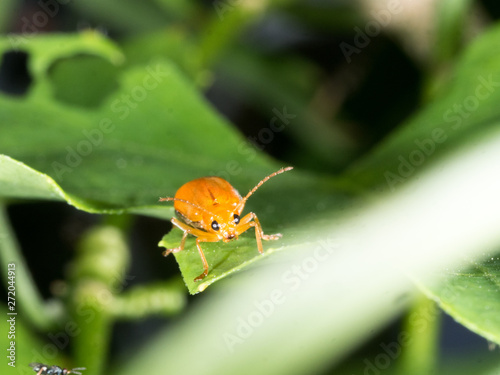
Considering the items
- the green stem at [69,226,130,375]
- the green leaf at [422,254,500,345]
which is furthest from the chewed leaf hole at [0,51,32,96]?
the green leaf at [422,254,500,345]

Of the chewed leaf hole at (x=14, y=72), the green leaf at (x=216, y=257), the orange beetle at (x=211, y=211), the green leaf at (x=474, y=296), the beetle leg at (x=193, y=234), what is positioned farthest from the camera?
the chewed leaf hole at (x=14, y=72)

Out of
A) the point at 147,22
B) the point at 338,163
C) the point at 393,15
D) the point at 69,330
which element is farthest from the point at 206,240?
the point at 147,22

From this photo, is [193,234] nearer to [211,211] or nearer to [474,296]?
[211,211]

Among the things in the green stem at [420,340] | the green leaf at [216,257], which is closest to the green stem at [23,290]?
the green leaf at [216,257]

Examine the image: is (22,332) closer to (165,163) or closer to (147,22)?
(165,163)

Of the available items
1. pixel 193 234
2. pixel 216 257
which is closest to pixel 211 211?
pixel 193 234

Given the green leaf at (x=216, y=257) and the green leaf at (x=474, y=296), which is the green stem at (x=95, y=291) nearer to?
the green leaf at (x=216, y=257)

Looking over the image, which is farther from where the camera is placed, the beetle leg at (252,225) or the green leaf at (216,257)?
the beetle leg at (252,225)
